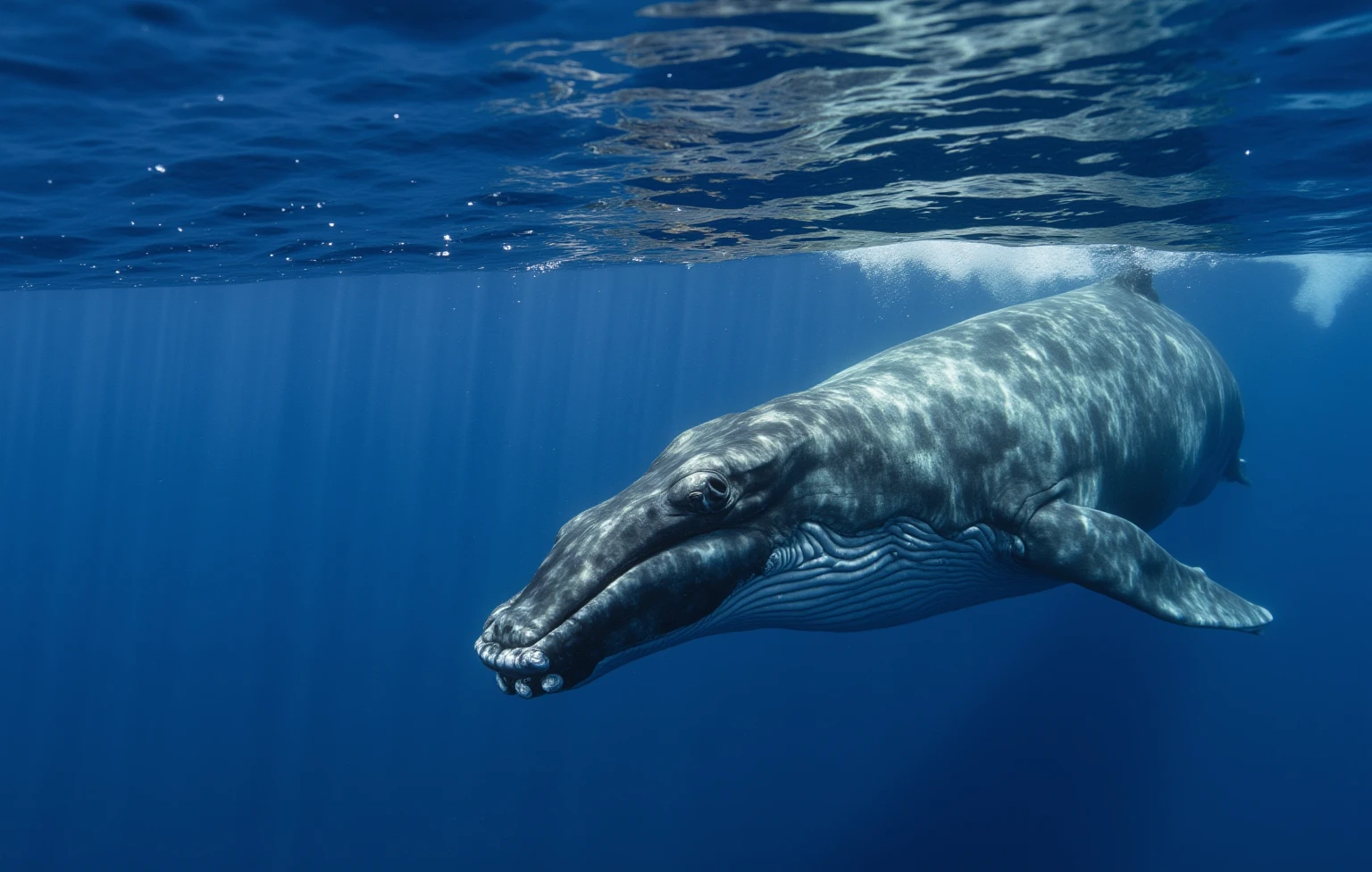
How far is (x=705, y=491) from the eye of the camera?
16.5 feet

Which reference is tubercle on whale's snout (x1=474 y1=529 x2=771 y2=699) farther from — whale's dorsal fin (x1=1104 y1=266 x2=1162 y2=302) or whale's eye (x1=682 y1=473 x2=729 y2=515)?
whale's dorsal fin (x1=1104 y1=266 x2=1162 y2=302)

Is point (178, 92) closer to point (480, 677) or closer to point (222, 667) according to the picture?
point (480, 677)

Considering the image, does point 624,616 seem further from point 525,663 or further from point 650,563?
point 525,663

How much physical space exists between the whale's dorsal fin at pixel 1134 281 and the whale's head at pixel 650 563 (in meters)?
9.14

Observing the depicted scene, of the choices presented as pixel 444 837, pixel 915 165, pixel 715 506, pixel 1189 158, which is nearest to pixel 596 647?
pixel 715 506

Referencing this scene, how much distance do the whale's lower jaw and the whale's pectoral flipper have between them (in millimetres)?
304

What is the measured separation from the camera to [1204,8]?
8.10 metres

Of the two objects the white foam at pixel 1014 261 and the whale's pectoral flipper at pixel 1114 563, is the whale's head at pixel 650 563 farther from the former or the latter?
the white foam at pixel 1014 261

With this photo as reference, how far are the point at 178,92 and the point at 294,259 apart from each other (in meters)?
16.2

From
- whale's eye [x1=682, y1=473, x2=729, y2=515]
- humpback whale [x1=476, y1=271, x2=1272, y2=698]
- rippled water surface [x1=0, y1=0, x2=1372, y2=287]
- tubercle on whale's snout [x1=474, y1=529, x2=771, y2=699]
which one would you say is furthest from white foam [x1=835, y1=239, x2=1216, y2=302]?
tubercle on whale's snout [x1=474, y1=529, x2=771, y2=699]

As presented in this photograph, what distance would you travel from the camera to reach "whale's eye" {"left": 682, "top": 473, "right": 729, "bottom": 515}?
5.02 metres

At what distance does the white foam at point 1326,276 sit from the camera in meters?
31.0

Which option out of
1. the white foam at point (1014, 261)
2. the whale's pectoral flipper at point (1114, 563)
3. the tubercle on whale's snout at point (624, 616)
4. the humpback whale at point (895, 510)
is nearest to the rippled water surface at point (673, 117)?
the humpback whale at point (895, 510)

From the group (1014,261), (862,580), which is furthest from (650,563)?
(1014,261)
